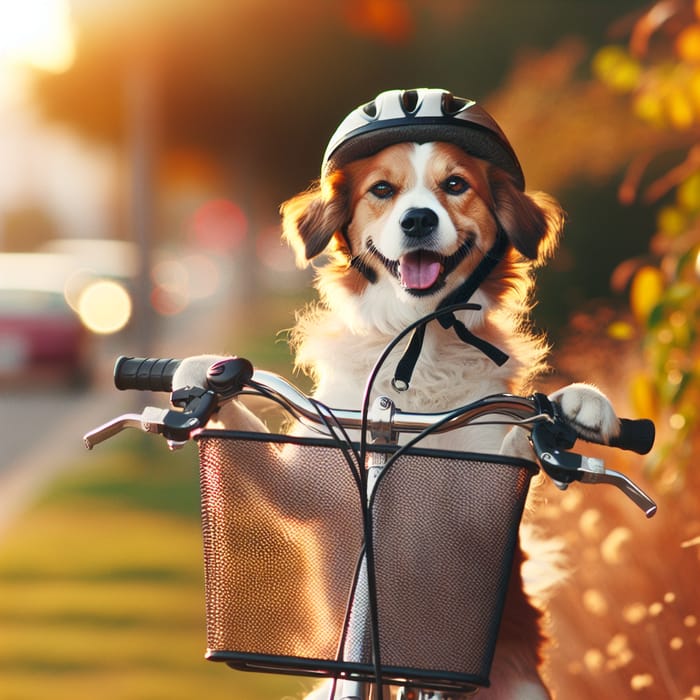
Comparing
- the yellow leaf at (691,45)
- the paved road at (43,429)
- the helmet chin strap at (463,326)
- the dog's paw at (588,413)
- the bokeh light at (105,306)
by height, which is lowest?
the dog's paw at (588,413)

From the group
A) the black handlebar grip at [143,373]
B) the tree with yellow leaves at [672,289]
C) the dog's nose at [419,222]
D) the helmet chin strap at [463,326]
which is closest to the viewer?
the black handlebar grip at [143,373]

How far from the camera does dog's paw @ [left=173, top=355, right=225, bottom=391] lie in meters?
2.71

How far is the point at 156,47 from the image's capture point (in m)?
14.3

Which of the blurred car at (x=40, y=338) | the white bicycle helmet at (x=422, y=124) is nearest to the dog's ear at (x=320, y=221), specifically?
the white bicycle helmet at (x=422, y=124)

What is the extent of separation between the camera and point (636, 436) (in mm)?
2447

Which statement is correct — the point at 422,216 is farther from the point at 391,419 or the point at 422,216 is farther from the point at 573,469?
the point at 573,469

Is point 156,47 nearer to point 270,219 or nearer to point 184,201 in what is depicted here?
point 270,219

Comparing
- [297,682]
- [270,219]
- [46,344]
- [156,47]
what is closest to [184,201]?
[270,219]

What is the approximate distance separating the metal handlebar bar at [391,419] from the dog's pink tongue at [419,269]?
2.38ft

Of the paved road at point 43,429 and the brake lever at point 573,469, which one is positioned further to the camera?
the paved road at point 43,429

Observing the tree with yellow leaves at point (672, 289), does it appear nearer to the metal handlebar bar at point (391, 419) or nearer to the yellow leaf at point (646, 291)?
the yellow leaf at point (646, 291)

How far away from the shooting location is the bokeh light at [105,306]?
26547mm

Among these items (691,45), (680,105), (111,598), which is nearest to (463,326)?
(691,45)

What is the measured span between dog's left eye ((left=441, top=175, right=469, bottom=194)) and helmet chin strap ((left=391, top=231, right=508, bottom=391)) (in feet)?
0.54
